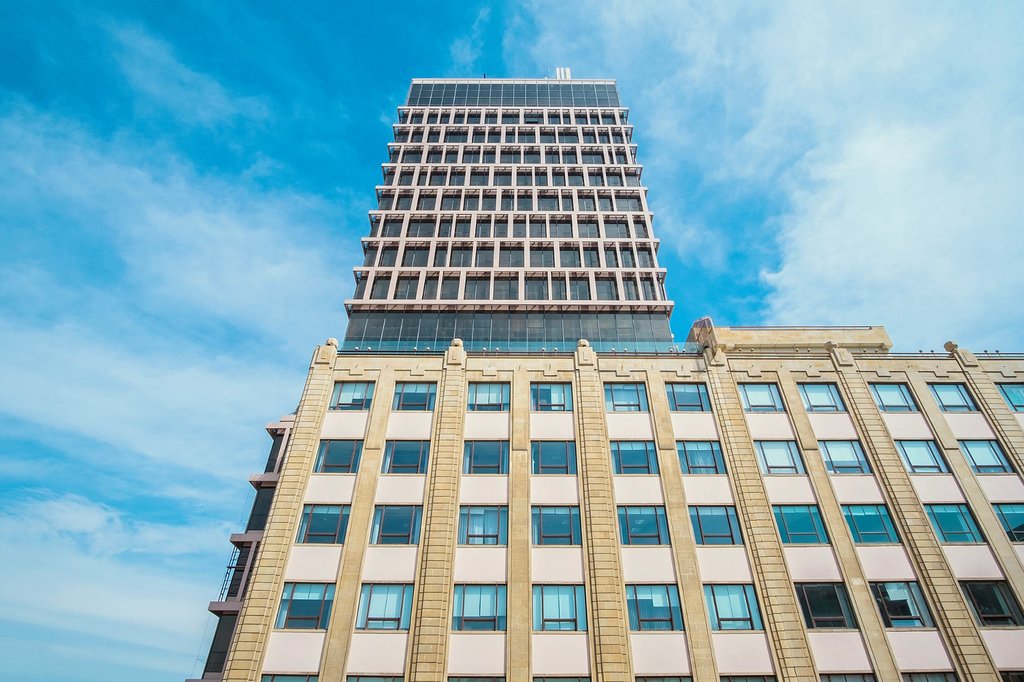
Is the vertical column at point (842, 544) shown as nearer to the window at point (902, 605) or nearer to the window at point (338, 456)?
the window at point (902, 605)

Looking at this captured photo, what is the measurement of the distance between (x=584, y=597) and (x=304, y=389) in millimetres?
18668

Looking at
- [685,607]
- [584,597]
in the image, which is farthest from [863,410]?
[584,597]

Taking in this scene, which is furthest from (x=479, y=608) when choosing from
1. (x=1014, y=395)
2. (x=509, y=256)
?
(x=1014, y=395)

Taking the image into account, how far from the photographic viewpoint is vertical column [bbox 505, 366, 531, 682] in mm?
21953

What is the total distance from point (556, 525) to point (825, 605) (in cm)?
1227

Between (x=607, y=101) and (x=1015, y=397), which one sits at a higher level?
(x=607, y=101)

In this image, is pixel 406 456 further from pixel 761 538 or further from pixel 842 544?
pixel 842 544

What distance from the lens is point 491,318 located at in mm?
44531

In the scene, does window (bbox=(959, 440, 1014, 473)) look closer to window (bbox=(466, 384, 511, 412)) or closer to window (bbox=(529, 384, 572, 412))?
window (bbox=(529, 384, 572, 412))

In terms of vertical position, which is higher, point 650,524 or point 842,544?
point 650,524

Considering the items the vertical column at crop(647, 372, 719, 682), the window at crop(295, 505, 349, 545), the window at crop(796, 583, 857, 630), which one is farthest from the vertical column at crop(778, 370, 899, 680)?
the window at crop(295, 505, 349, 545)

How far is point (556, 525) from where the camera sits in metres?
25.6

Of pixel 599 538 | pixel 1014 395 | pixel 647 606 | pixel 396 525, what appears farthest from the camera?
pixel 1014 395

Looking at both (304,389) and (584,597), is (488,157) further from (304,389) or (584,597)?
(584,597)
